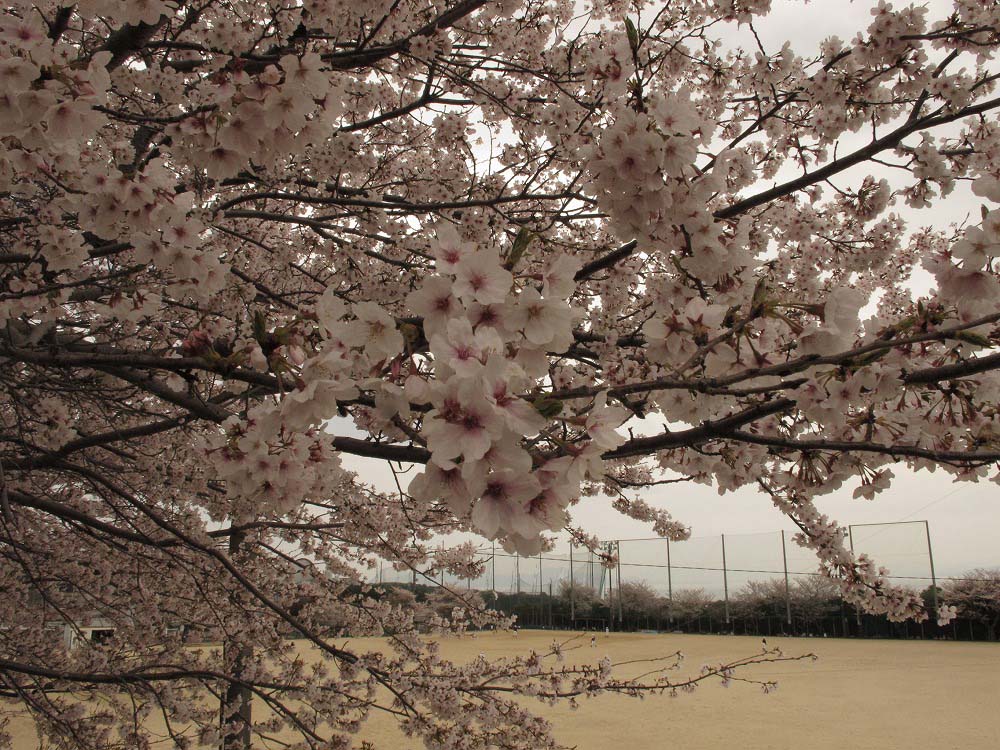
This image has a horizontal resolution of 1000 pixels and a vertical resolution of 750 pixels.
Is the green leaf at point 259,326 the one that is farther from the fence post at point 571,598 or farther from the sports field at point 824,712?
the fence post at point 571,598

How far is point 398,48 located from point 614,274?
51.3 inches

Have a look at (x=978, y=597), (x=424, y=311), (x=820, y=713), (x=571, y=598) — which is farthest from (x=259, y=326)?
(x=571, y=598)

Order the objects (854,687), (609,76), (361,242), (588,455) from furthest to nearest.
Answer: (854,687), (361,242), (609,76), (588,455)

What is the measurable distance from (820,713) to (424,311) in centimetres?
792

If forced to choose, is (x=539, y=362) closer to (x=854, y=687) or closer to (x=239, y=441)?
(x=239, y=441)

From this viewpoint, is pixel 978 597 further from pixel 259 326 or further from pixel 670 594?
pixel 259 326

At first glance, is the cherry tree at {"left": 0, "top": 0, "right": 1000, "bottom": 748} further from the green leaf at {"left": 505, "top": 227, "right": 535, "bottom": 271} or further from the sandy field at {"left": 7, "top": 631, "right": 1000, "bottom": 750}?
the sandy field at {"left": 7, "top": 631, "right": 1000, "bottom": 750}

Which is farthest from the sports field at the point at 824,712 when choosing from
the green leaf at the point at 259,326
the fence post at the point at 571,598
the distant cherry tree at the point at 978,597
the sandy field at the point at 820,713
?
the fence post at the point at 571,598

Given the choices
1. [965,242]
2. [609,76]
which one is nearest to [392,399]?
[965,242]

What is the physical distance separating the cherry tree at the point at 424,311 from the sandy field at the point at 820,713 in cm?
319

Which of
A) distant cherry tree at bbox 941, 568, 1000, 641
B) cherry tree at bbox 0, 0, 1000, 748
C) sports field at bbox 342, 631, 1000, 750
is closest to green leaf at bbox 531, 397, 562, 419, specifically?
cherry tree at bbox 0, 0, 1000, 748

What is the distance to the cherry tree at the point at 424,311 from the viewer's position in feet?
2.34

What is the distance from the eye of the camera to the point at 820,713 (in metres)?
6.70

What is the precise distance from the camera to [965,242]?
90cm
